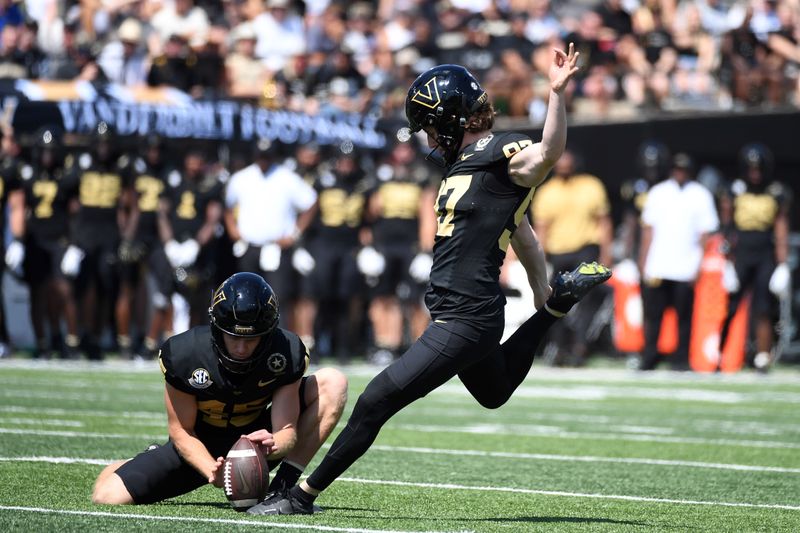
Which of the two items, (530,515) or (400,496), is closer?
(530,515)

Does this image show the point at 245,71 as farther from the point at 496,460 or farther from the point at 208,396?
the point at 208,396

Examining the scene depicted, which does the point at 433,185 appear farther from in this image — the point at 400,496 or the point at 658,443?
the point at 400,496

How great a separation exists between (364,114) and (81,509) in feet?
35.4

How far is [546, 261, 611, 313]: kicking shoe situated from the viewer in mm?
5484

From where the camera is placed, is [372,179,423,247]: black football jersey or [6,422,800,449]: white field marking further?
[372,179,423,247]: black football jersey

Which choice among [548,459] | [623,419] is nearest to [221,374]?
[548,459]

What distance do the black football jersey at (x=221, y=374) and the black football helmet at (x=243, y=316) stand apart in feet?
0.16

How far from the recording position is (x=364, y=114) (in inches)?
615

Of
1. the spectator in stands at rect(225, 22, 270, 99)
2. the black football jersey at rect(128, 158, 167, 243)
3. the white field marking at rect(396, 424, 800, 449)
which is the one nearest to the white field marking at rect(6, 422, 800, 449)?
the white field marking at rect(396, 424, 800, 449)

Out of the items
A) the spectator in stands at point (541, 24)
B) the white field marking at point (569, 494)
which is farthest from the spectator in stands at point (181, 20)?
the white field marking at point (569, 494)

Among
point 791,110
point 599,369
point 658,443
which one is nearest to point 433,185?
point 599,369

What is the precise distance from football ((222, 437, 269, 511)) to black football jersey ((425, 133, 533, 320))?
0.83 m

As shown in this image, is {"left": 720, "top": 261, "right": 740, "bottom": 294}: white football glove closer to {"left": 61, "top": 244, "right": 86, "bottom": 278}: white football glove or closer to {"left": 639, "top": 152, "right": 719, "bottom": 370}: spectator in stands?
{"left": 639, "top": 152, "right": 719, "bottom": 370}: spectator in stands

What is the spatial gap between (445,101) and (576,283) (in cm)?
88
